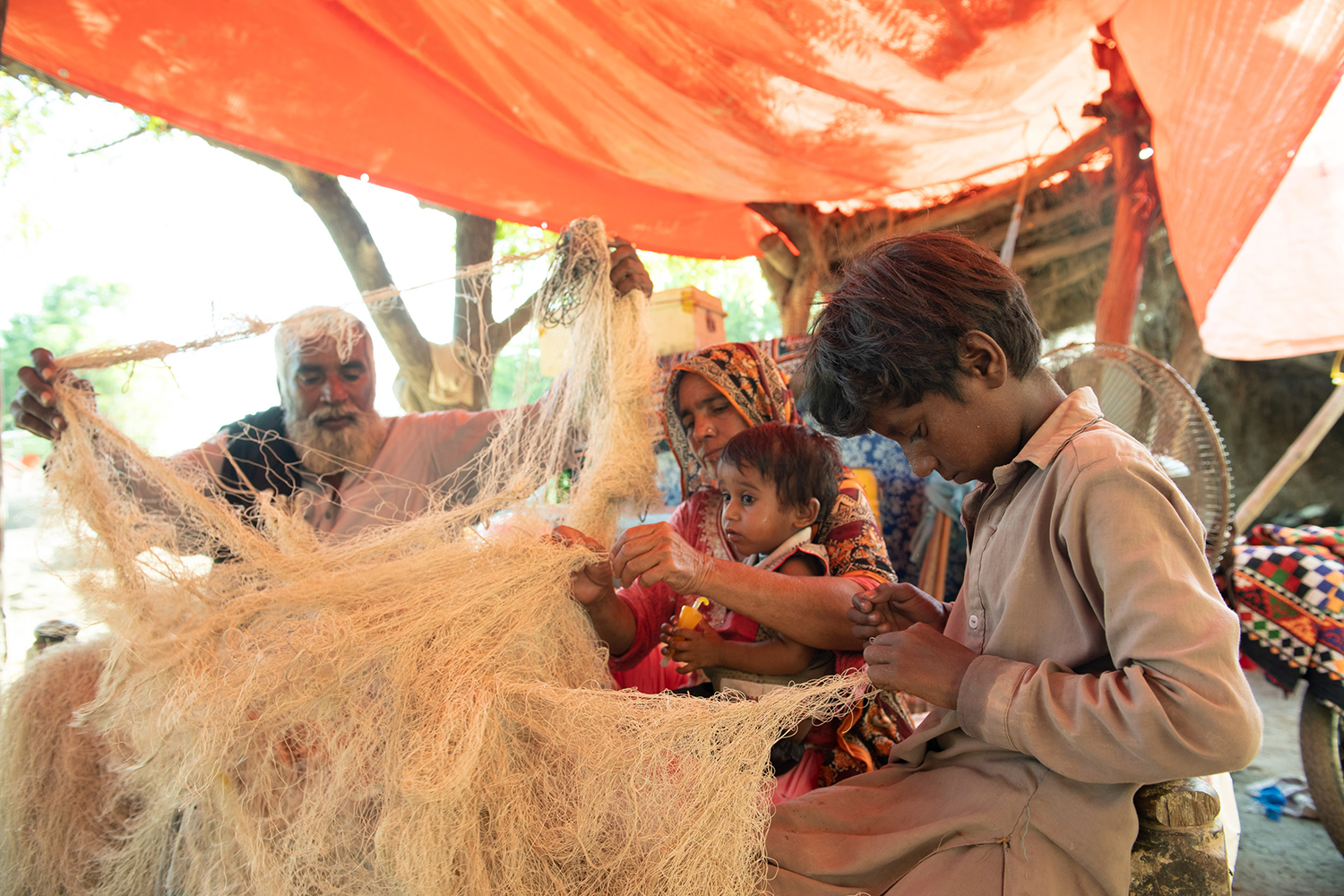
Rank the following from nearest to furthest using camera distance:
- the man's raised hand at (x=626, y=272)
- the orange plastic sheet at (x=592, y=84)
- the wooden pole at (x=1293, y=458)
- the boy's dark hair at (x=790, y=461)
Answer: the boy's dark hair at (x=790, y=461) < the man's raised hand at (x=626, y=272) < the orange plastic sheet at (x=592, y=84) < the wooden pole at (x=1293, y=458)

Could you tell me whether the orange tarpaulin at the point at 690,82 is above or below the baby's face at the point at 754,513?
above

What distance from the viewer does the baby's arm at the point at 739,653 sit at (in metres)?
1.75

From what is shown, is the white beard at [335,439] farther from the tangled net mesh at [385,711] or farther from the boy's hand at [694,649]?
the boy's hand at [694,649]

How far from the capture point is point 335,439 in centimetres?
273

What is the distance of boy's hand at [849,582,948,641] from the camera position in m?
1.50

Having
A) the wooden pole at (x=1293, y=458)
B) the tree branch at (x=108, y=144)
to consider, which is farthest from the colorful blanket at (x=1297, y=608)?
the tree branch at (x=108, y=144)

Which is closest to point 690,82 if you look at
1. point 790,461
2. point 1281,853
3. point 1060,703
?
point 790,461

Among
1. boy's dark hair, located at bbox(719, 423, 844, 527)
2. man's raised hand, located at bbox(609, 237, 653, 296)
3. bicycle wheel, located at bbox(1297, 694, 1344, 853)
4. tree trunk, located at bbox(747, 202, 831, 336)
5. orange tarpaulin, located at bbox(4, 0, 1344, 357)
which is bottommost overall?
bicycle wheel, located at bbox(1297, 694, 1344, 853)

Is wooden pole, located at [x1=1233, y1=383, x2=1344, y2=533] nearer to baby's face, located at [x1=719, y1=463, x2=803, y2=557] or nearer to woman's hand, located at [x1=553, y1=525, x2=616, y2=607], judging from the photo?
baby's face, located at [x1=719, y1=463, x2=803, y2=557]

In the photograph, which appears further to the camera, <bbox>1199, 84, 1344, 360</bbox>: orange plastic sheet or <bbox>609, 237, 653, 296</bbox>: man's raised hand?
<bbox>1199, 84, 1344, 360</bbox>: orange plastic sheet

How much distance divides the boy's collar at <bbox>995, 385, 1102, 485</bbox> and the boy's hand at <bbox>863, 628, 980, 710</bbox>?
0.30 m

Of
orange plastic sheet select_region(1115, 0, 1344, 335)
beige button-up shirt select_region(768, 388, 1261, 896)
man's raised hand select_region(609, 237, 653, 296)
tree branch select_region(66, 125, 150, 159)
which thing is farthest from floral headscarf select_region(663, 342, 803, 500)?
tree branch select_region(66, 125, 150, 159)

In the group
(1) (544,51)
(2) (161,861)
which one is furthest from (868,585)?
(1) (544,51)

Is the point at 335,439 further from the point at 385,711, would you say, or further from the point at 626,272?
the point at 385,711
